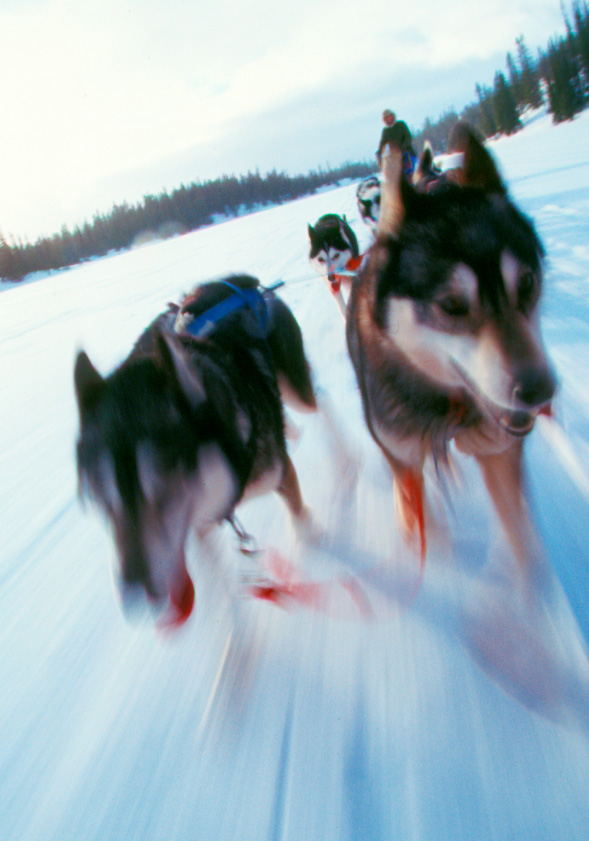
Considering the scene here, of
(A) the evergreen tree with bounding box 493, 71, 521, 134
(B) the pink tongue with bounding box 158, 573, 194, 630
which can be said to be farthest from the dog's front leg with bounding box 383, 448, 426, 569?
(A) the evergreen tree with bounding box 493, 71, 521, 134

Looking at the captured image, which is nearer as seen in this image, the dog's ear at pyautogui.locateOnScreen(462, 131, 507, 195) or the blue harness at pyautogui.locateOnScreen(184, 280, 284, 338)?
the dog's ear at pyautogui.locateOnScreen(462, 131, 507, 195)

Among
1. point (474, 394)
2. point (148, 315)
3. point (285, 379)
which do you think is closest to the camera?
point (474, 394)

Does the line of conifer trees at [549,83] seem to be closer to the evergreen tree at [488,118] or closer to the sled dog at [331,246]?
the evergreen tree at [488,118]

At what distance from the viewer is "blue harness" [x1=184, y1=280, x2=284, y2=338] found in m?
2.18

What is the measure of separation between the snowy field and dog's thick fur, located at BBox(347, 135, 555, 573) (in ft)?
0.90

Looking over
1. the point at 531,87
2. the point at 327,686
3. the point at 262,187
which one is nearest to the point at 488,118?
the point at 531,87

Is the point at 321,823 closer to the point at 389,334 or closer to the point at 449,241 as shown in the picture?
the point at 389,334

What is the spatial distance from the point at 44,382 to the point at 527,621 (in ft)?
18.3

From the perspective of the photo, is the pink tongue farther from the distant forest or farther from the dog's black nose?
the distant forest

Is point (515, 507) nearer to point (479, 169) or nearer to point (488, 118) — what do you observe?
point (479, 169)

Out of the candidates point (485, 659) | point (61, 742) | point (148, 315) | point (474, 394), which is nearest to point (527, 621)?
point (485, 659)

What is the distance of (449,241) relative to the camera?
1419mm

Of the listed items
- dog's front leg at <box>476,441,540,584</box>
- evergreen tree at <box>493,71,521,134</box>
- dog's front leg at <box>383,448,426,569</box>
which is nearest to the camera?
dog's front leg at <box>476,441,540,584</box>

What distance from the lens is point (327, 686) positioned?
4.82ft
